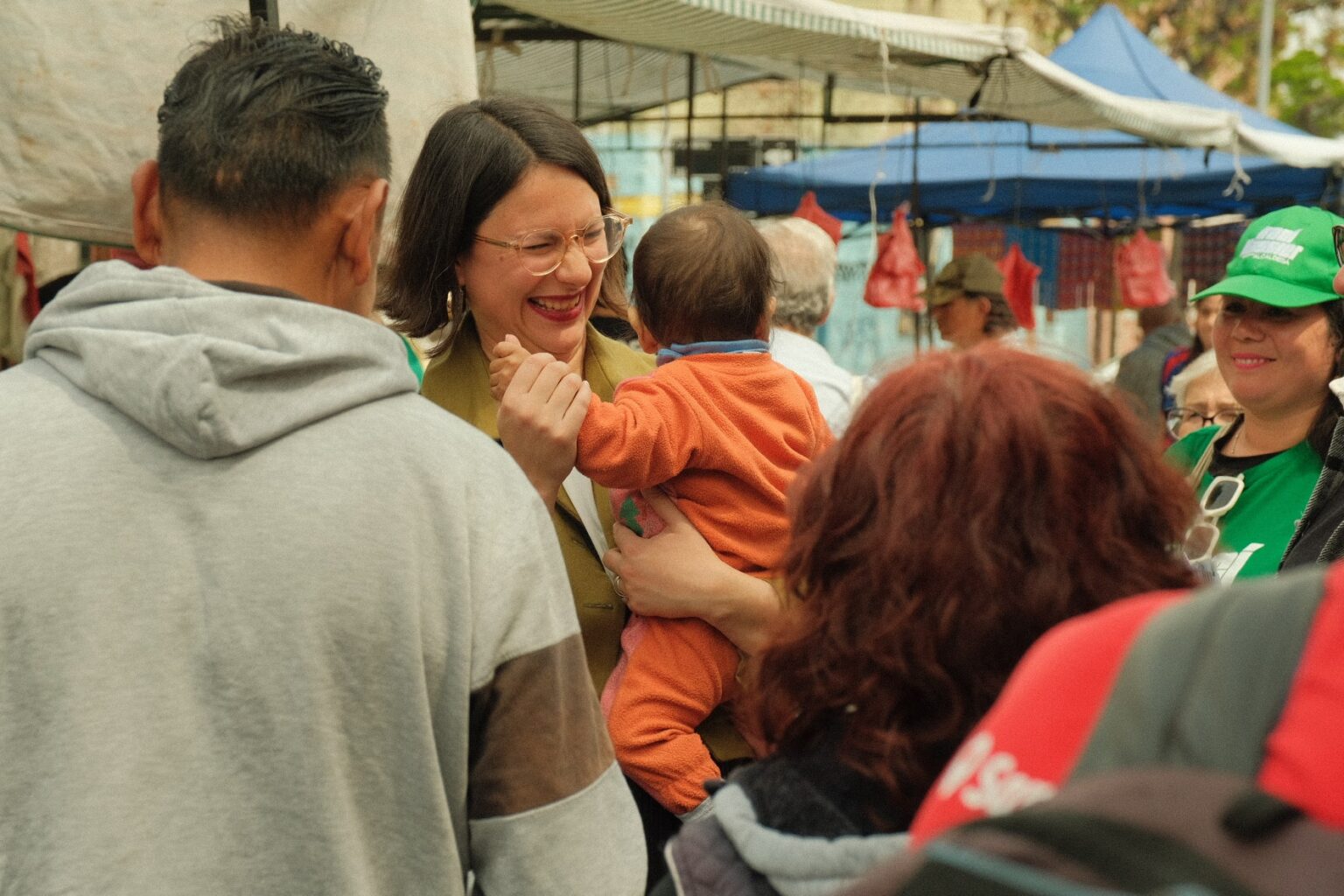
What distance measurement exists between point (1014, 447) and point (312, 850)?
33.9 inches

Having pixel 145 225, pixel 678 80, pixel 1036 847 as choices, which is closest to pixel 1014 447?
pixel 1036 847

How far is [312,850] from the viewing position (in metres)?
1.58

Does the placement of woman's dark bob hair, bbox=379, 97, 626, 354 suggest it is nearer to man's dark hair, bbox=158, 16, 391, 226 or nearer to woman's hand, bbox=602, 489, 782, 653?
woman's hand, bbox=602, 489, 782, 653

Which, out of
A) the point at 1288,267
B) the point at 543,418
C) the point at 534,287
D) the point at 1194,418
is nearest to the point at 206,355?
the point at 543,418

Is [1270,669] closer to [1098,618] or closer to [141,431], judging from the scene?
[1098,618]

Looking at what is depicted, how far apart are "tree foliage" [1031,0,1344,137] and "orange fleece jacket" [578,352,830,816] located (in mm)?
24327

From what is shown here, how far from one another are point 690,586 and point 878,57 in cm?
441

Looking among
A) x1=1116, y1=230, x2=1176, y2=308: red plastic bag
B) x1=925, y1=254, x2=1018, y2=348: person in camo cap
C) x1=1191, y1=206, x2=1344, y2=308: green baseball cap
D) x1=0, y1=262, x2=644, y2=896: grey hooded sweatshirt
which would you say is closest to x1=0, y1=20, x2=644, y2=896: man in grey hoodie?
x1=0, y1=262, x2=644, y2=896: grey hooded sweatshirt

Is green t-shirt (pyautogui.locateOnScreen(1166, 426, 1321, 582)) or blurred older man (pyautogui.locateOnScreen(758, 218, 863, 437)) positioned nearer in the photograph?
green t-shirt (pyautogui.locateOnScreen(1166, 426, 1321, 582))

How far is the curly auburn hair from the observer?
1.32 m

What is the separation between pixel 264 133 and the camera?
1644mm

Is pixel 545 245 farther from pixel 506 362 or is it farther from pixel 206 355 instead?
pixel 206 355

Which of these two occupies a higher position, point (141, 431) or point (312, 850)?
point (141, 431)

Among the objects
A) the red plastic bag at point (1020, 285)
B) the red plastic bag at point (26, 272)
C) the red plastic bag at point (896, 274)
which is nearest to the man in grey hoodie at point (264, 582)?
the red plastic bag at point (26, 272)
